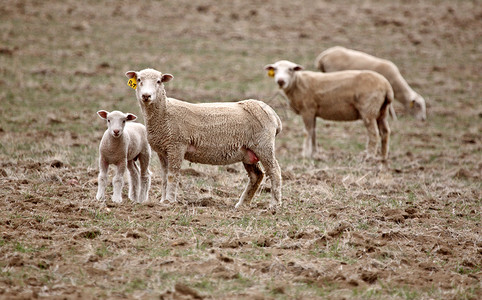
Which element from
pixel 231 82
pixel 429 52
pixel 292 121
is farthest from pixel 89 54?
pixel 429 52

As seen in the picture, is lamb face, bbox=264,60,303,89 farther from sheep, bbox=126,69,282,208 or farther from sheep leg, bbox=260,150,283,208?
sheep leg, bbox=260,150,283,208

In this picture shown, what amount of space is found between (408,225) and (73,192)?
171 inches

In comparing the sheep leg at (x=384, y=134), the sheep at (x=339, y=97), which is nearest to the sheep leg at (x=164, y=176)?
the sheep at (x=339, y=97)

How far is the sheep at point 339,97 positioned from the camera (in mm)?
12297

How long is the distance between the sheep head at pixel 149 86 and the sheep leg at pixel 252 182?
160 cm

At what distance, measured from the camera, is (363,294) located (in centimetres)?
545

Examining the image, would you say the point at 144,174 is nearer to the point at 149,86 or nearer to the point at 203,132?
the point at 203,132

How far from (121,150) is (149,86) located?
37.3 inches

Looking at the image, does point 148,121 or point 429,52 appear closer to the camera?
point 148,121

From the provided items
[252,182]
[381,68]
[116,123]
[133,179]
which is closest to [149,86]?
[116,123]

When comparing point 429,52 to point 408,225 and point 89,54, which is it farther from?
point 408,225

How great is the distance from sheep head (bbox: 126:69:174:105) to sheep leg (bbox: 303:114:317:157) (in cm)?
564

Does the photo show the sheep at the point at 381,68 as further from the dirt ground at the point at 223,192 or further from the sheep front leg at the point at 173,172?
the sheep front leg at the point at 173,172

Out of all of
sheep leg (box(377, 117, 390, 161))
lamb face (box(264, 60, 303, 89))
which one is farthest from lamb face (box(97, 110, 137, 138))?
sheep leg (box(377, 117, 390, 161))
